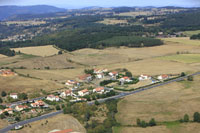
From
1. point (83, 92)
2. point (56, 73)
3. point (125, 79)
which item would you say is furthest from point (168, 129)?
point (56, 73)

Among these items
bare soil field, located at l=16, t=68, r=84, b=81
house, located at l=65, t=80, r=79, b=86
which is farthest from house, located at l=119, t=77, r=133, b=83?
bare soil field, located at l=16, t=68, r=84, b=81

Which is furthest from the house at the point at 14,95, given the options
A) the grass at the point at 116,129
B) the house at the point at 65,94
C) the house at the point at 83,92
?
the grass at the point at 116,129

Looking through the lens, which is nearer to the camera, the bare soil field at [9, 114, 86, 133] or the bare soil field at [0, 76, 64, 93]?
the bare soil field at [9, 114, 86, 133]

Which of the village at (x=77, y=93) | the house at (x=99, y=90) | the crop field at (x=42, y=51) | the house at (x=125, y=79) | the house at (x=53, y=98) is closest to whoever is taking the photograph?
the village at (x=77, y=93)

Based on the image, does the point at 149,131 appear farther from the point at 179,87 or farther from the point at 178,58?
the point at 178,58

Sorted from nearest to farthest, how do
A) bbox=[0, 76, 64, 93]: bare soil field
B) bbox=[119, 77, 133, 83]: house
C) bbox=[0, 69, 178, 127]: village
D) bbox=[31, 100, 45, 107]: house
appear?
1. bbox=[0, 69, 178, 127]: village
2. bbox=[31, 100, 45, 107]: house
3. bbox=[0, 76, 64, 93]: bare soil field
4. bbox=[119, 77, 133, 83]: house

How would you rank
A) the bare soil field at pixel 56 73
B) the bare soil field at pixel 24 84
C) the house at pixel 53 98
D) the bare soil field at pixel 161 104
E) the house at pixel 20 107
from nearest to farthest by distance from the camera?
1. the bare soil field at pixel 161 104
2. the house at pixel 20 107
3. the house at pixel 53 98
4. the bare soil field at pixel 24 84
5. the bare soil field at pixel 56 73

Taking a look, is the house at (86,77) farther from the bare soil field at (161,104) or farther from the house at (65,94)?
the bare soil field at (161,104)

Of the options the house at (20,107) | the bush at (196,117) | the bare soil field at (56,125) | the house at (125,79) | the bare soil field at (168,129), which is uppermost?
the bush at (196,117)

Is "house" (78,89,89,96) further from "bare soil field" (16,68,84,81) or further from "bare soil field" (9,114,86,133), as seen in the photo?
"bare soil field" (16,68,84,81)
